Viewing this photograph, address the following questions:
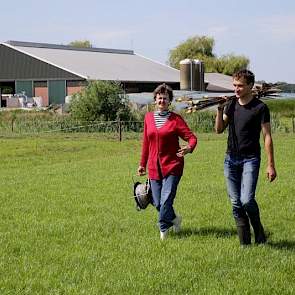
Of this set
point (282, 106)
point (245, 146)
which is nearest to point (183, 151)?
point (245, 146)

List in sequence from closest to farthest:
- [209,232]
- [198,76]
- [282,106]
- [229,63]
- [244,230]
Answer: [244,230]
[209,232]
[282,106]
[198,76]
[229,63]

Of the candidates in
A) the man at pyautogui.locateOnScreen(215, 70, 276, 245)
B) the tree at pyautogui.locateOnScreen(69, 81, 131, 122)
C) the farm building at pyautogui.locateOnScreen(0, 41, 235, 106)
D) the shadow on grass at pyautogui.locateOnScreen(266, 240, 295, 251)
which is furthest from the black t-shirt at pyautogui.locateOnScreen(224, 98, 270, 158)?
the farm building at pyautogui.locateOnScreen(0, 41, 235, 106)

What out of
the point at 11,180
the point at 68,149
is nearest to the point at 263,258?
the point at 11,180

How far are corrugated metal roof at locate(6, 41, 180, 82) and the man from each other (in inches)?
2111

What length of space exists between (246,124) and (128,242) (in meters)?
1.92

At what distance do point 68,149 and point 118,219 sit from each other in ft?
55.0

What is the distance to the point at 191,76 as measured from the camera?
69.3 meters

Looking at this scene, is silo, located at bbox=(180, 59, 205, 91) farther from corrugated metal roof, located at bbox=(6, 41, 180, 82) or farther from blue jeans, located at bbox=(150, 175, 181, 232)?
blue jeans, located at bbox=(150, 175, 181, 232)

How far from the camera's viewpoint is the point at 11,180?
14.4 meters

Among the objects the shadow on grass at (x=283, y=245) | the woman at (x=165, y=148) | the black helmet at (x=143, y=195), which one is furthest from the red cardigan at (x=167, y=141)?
the shadow on grass at (x=283, y=245)

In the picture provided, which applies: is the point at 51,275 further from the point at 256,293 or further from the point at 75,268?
the point at 256,293

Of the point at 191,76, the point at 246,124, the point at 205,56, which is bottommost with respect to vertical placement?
the point at 246,124

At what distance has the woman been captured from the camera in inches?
298

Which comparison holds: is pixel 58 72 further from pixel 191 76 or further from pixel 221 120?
pixel 221 120
